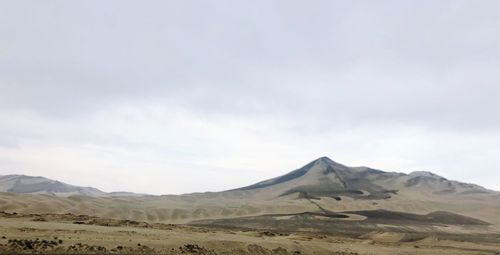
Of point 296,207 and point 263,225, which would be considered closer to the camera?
point 263,225

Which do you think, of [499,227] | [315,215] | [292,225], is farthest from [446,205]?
[292,225]

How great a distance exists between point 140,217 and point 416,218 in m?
78.4

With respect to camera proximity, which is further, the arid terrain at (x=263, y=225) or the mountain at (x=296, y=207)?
the mountain at (x=296, y=207)

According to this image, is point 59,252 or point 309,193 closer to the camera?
point 59,252

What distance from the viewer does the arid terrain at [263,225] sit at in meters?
38.3

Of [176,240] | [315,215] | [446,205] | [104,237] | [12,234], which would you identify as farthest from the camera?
[446,205]

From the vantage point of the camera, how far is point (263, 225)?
106 metres

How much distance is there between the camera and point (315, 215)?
125875mm

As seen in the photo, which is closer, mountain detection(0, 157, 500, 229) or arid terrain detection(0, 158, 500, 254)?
arid terrain detection(0, 158, 500, 254)

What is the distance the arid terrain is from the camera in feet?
126

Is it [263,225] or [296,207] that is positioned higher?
[296,207]

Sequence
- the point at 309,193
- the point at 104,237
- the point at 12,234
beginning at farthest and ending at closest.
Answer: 1. the point at 309,193
2. the point at 104,237
3. the point at 12,234

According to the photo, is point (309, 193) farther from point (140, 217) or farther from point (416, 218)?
point (140, 217)

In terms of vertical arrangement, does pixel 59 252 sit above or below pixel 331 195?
below
